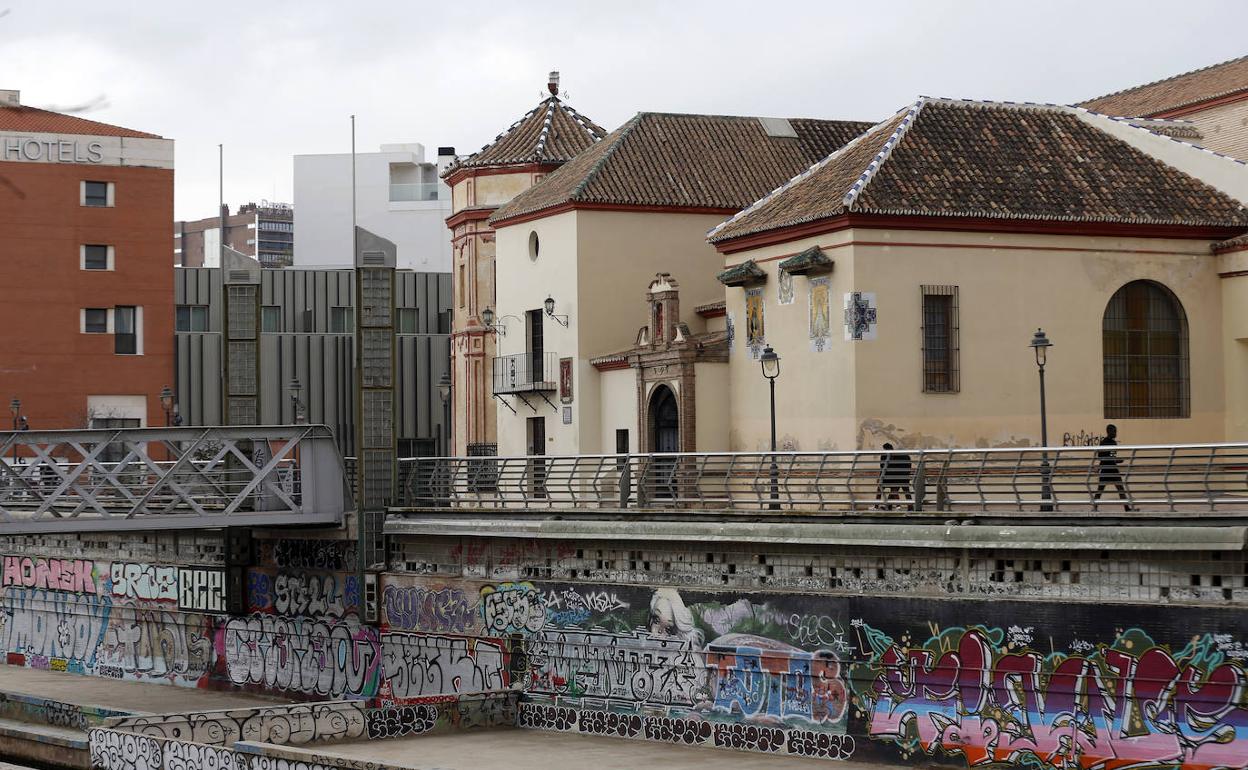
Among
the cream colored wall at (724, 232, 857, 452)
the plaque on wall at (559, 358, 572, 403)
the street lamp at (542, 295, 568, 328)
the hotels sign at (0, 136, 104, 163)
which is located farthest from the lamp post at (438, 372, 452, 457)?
the cream colored wall at (724, 232, 857, 452)

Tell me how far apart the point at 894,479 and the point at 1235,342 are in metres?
14.5

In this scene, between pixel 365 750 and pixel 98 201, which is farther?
pixel 98 201

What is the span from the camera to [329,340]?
73.4 m

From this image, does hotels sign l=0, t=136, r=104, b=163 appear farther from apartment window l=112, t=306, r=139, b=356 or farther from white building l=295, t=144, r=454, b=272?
white building l=295, t=144, r=454, b=272

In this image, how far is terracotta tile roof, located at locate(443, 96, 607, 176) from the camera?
55.8 m

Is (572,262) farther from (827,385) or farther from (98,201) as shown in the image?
(98,201)

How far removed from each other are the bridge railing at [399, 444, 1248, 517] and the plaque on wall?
9.71m

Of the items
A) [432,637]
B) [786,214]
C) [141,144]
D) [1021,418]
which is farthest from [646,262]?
[141,144]

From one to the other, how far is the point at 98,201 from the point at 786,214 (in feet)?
108

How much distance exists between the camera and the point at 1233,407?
3872 cm

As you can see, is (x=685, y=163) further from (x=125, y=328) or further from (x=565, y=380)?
(x=125, y=328)

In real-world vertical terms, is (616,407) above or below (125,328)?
below

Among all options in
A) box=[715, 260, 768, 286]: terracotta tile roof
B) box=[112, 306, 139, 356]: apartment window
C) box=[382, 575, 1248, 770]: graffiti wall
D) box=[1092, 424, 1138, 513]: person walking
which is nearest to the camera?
box=[382, 575, 1248, 770]: graffiti wall

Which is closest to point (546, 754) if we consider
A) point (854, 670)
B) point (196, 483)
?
point (854, 670)
